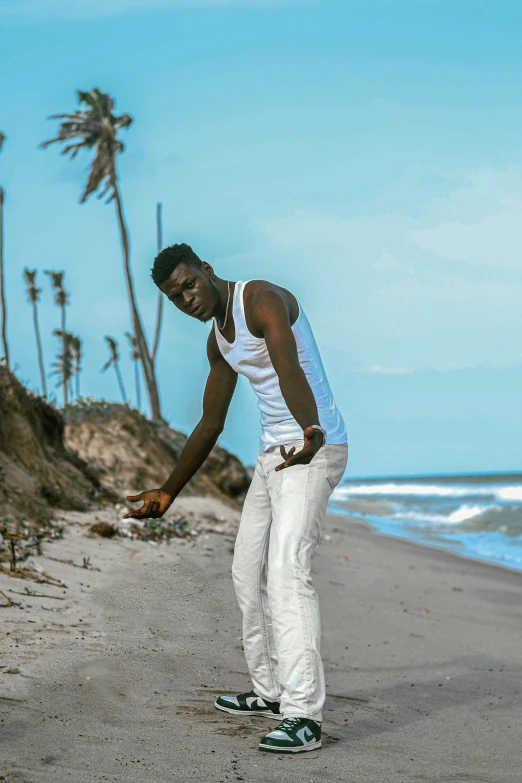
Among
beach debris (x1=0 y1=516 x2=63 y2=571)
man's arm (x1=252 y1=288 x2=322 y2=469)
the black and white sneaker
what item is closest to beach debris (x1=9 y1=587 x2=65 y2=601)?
beach debris (x1=0 y1=516 x2=63 y2=571)

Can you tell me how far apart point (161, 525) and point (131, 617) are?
5.11m

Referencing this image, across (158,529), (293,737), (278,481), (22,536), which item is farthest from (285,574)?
(158,529)

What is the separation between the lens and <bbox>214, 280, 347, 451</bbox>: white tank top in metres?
3.57

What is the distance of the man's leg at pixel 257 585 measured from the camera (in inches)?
Answer: 150

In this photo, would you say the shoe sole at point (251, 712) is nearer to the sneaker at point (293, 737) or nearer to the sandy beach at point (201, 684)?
the sandy beach at point (201, 684)

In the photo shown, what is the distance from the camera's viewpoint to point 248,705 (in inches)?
152

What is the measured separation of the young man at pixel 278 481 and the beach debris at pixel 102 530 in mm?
Result: 4389

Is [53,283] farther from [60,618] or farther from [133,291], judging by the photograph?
[60,618]

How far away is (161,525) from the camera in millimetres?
10117

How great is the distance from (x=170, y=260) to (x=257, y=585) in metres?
1.52

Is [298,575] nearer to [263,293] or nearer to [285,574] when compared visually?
[285,574]

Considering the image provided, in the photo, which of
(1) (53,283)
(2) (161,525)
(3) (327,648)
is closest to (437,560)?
(2) (161,525)

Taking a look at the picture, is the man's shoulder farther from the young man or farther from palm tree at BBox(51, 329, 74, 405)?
palm tree at BBox(51, 329, 74, 405)

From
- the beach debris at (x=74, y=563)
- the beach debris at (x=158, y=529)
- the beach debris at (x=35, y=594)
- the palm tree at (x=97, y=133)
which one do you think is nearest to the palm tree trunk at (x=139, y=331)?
the palm tree at (x=97, y=133)
